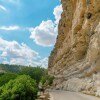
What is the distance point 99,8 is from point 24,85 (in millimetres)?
30399

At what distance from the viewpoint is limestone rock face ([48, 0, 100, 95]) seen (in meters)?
46.9

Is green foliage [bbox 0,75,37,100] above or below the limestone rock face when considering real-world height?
below

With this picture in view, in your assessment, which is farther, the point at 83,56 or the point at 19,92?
the point at 83,56

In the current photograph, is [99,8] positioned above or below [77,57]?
above

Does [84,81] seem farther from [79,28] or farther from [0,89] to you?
[0,89]

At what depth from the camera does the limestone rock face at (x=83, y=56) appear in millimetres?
46875

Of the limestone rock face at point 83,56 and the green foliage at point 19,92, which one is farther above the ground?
the limestone rock face at point 83,56

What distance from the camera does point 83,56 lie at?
2216 inches

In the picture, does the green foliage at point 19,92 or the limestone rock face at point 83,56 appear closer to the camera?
the green foliage at point 19,92

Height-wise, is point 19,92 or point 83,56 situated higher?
point 83,56

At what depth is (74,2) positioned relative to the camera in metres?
73.6

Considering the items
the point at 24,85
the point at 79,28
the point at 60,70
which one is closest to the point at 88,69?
the point at 79,28

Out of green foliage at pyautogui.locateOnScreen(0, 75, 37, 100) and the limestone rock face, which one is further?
the limestone rock face

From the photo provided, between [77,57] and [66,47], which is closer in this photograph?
[77,57]
